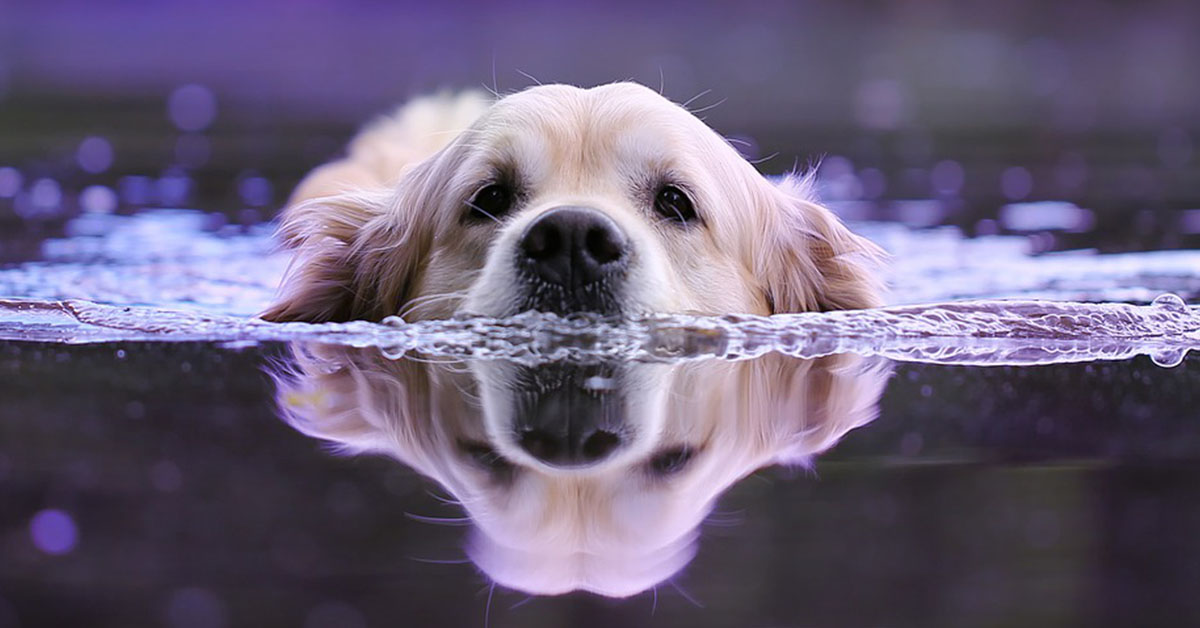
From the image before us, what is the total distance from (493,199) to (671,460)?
1467 millimetres

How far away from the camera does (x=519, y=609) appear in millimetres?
1688

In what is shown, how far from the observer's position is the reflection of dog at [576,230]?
323 centimetres

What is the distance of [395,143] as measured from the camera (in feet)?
20.1

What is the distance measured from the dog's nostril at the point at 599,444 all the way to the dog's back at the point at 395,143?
2482mm

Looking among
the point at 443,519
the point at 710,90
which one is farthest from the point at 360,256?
the point at 710,90

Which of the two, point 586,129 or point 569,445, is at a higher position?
point 586,129

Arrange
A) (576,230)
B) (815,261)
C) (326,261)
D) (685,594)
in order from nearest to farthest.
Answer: (685,594)
(576,230)
(326,261)
(815,261)

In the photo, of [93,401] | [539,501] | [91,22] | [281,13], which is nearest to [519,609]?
[539,501]

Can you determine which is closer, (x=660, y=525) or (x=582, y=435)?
(x=660, y=525)

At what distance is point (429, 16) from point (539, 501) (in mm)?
21304

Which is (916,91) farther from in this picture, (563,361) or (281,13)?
(281,13)

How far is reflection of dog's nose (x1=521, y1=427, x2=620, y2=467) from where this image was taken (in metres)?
2.24

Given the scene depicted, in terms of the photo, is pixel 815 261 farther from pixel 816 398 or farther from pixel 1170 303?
pixel 816 398

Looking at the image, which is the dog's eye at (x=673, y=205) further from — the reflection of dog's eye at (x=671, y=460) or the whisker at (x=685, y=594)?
the whisker at (x=685, y=594)
